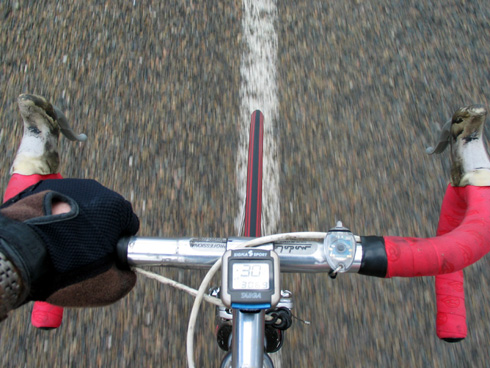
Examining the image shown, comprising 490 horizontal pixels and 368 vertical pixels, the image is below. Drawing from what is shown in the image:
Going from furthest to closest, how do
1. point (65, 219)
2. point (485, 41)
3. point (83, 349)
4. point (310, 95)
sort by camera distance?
point (485, 41)
point (310, 95)
point (83, 349)
point (65, 219)

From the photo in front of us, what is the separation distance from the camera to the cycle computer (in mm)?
810

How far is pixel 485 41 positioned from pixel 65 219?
9.79 ft

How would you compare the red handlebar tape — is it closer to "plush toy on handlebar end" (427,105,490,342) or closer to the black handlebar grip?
"plush toy on handlebar end" (427,105,490,342)

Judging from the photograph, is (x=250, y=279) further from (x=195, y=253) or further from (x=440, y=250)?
(x=440, y=250)

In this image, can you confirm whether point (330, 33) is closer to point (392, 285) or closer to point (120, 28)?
point (120, 28)

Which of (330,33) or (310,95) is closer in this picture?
(310,95)

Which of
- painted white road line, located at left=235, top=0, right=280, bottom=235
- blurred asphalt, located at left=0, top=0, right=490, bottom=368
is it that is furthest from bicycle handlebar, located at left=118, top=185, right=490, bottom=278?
painted white road line, located at left=235, top=0, right=280, bottom=235

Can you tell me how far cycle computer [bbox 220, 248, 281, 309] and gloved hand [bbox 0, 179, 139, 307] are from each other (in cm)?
28

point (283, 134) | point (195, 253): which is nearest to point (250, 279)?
point (195, 253)

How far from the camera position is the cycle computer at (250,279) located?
2.66ft

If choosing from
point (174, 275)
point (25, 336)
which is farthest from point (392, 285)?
point (25, 336)

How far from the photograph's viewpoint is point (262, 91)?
255cm

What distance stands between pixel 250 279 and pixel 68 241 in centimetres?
39

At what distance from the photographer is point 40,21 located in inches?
109
